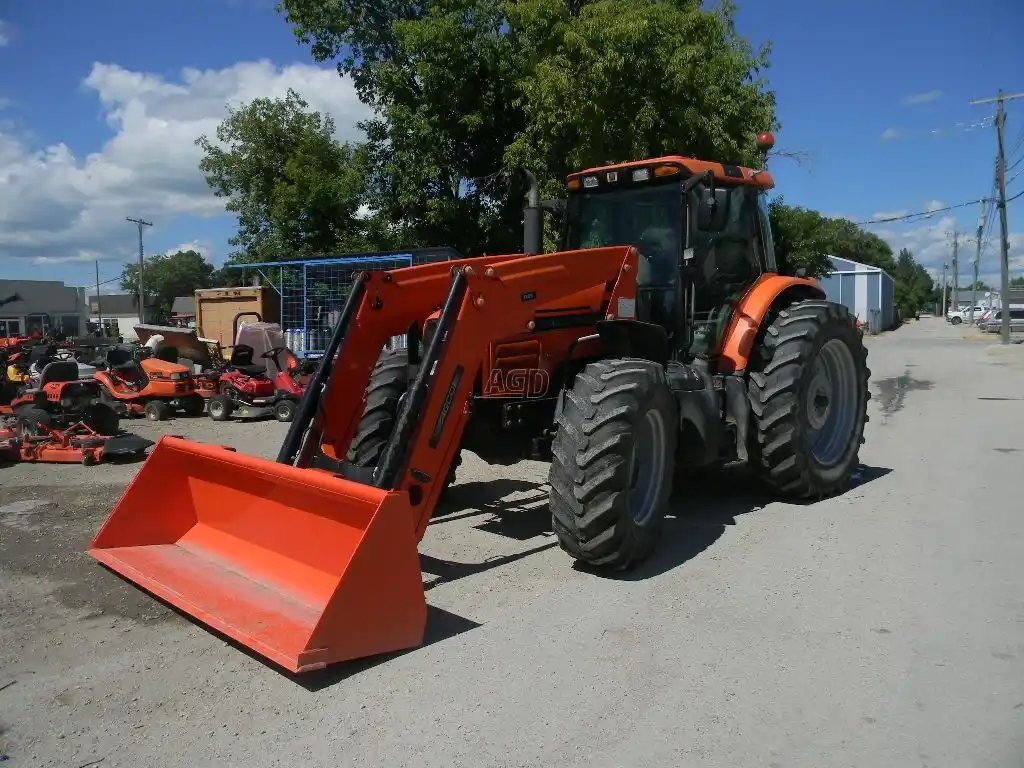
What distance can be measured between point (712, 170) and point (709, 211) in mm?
792

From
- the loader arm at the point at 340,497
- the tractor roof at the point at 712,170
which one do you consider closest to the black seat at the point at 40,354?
the loader arm at the point at 340,497

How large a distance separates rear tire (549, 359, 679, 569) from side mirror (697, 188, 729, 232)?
4.22 feet

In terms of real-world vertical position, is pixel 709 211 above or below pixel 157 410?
above

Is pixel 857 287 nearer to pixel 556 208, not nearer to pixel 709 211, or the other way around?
pixel 556 208

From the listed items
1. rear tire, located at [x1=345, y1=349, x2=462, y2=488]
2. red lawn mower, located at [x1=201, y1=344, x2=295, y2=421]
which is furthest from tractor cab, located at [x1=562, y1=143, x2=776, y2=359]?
red lawn mower, located at [x1=201, y1=344, x2=295, y2=421]

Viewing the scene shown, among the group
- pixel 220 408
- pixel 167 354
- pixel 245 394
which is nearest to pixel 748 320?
pixel 245 394

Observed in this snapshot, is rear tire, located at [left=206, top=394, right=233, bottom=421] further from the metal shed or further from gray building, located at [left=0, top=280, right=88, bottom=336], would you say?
the metal shed

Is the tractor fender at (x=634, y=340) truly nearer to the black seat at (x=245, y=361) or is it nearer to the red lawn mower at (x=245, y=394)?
the red lawn mower at (x=245, y=394)

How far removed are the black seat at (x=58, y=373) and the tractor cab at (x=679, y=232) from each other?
6.86 metres

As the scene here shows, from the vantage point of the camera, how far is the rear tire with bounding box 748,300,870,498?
6.64m

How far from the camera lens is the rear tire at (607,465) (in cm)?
495

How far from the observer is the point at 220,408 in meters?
13.1

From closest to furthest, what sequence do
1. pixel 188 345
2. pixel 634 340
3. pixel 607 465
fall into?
pixel 607 465 → pixel 634 340 → pixel 188 345

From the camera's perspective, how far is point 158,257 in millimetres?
93812
